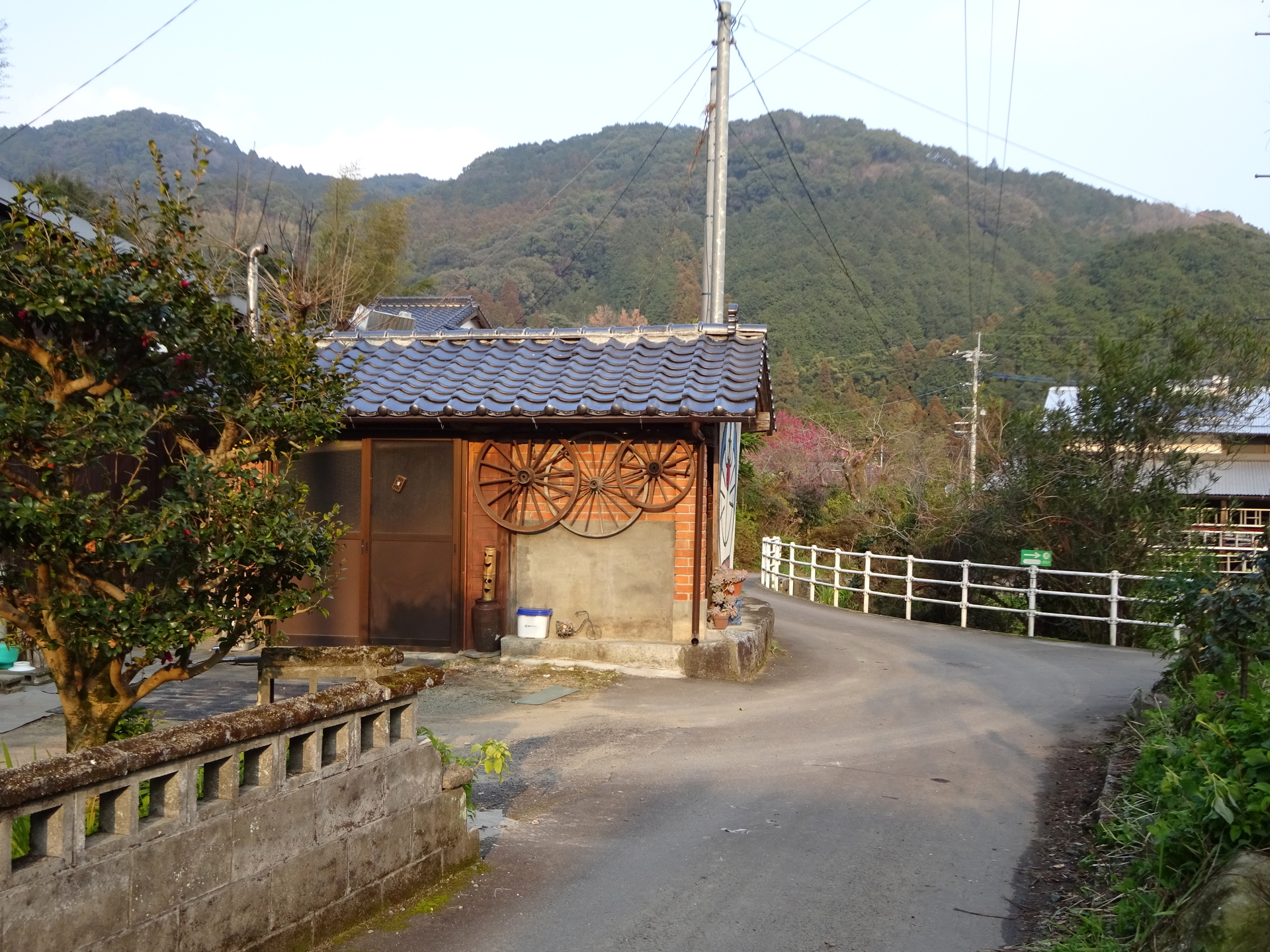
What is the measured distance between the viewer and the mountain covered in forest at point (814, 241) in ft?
149

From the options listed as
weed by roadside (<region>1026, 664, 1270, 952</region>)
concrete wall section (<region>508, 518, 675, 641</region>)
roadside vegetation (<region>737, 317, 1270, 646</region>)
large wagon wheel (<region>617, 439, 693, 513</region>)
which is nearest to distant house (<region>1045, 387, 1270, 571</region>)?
roadside vegetation (<region>737, 317, 1270, 646</region>)

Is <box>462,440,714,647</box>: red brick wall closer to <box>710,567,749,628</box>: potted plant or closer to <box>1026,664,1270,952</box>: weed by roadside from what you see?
<box>710,567,749,628</box>: potted plant

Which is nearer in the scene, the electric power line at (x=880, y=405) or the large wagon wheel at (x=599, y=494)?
the large wagon wheel at (x=599, y=494)

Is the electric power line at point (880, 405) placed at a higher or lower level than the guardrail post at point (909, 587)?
higher

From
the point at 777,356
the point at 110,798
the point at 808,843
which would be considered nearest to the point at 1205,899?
the point at 808,843

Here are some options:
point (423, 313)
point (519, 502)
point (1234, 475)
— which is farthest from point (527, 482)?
point (1234, 475)

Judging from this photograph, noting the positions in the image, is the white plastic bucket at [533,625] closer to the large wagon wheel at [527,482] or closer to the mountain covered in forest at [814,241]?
the large wagon wheel at [527,482]

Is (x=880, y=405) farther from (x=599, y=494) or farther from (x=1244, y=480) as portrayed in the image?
(x=599, y=494)

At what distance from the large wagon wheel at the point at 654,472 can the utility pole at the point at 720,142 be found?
6.09 metres

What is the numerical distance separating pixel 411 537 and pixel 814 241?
62002 millimetres

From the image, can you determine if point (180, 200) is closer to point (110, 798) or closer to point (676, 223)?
point (110, 798)

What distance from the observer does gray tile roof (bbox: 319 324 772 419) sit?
1080cm

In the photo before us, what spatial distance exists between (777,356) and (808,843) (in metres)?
54.3

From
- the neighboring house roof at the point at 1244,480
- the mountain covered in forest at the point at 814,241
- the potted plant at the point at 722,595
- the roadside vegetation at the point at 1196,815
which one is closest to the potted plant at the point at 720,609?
the potted plant at the point at 722,595
